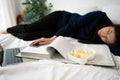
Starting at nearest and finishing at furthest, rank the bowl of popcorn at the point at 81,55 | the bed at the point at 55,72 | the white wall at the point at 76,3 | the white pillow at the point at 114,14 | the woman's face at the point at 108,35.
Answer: the bed at the point at 55,72, the bowl of popcorn at the point at 81,55, the woman's face at the point at 108,35, the white pillow at the point at 114,14, the white wall at the point at 76,3

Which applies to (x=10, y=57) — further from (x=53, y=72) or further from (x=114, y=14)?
Result: (x=114, y=14)

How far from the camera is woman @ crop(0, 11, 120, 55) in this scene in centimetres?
137

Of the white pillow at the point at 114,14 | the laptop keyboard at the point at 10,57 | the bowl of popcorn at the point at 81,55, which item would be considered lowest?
the laptop keyboard at the point at 10,57

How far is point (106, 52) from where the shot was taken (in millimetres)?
1115

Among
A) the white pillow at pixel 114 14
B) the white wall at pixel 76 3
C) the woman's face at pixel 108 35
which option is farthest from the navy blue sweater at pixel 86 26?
the white wall at pixel 76 3

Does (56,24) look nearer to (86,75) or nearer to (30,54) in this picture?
(30,54)

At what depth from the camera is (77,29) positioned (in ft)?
5.40

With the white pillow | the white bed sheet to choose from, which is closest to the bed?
the white bed sheet

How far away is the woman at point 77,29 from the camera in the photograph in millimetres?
1371

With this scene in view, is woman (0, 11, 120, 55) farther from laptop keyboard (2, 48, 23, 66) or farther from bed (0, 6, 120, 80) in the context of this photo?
bed (0, 6, 120, 80)

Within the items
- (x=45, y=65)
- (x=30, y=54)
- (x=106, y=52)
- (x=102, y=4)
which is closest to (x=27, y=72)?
(x=45, y=65)

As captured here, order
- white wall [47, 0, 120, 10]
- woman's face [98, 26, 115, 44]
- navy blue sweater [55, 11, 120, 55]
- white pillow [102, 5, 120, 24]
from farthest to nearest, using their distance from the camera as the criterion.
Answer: white wall [47, 0, 120, 10]
white pillow [102, 5, 120, 24]
navy blue sweater [55, 11, 120, 55]
woman's face [98, 26, 115, 44]

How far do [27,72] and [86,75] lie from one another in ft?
0.99

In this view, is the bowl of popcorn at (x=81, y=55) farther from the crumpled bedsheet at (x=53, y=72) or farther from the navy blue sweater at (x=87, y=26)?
the navy blue sweater at (x=87, y=26)
